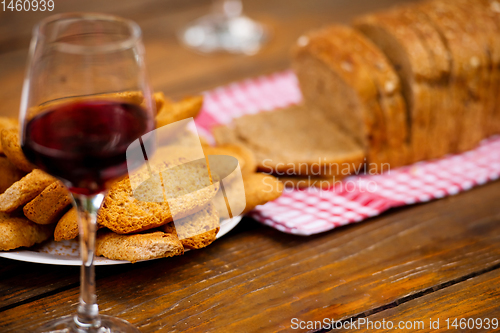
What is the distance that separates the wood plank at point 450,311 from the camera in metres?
1.22

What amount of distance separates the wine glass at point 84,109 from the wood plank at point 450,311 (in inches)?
27.2

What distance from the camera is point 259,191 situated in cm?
149

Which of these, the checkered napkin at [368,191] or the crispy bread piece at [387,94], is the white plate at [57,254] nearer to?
the checkered napkin at [368,191]

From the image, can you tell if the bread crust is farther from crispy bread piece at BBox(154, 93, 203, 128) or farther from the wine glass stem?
the wine glass stem

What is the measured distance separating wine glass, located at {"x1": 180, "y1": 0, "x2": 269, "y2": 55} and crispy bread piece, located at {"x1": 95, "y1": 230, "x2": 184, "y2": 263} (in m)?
1.85

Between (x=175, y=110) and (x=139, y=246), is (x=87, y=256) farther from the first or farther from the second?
(x=175, y=110)

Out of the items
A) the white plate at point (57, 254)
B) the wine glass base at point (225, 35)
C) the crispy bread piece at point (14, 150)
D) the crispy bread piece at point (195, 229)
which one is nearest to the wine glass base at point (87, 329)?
the white plate at point (57, 254)

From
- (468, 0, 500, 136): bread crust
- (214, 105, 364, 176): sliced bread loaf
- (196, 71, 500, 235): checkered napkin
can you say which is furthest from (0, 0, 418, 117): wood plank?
(468, 0, 500, 136): bread crust

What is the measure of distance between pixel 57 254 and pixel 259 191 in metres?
0.57

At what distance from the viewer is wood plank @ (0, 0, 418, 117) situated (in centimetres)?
257

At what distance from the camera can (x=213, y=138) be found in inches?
82.5

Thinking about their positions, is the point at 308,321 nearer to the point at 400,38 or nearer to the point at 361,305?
the point at 361,305

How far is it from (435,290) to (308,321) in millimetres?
359

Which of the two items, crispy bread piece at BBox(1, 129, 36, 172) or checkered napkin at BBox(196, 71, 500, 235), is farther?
checkered napkin at BBox(196, 71, 500, 235)
